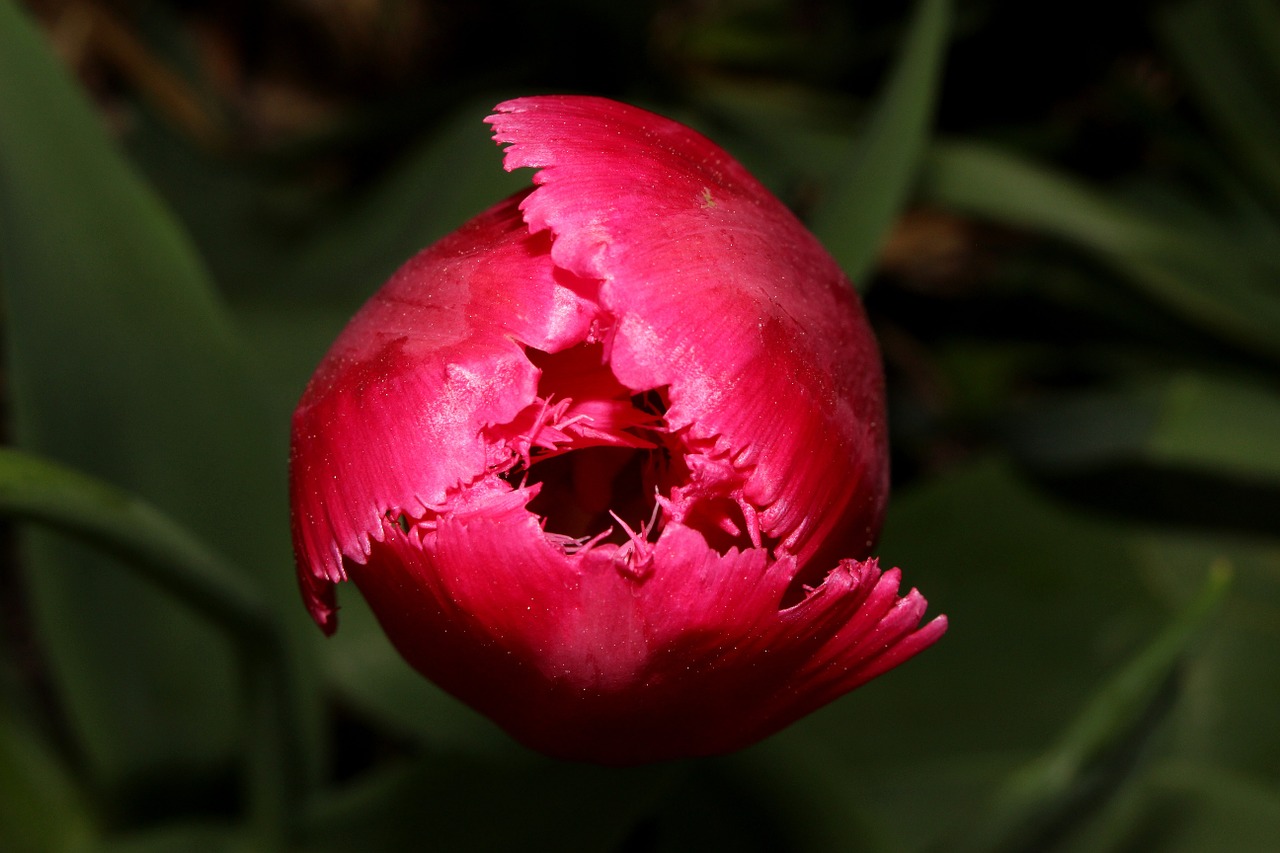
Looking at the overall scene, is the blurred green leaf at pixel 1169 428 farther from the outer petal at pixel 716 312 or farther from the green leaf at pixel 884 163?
the outer petal at pixel 716 312

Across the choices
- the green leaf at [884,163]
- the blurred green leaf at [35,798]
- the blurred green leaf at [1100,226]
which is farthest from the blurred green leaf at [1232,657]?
the blurred green leaf at [35,798]

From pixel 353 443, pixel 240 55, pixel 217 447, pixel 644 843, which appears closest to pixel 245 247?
pixel 240 55

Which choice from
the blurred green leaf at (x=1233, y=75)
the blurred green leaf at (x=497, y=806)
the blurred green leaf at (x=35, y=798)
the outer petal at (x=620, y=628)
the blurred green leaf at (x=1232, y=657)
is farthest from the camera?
the blurred green leaf at (x=1233, y=75)

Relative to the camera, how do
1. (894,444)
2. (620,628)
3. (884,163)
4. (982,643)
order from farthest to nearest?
(894,444)
(982,643)
(884,163)
(620,628)

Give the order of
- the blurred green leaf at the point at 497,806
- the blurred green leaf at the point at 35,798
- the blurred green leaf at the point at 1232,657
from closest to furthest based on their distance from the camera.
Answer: the blurred green leaf at the point at 497,806, the blurred green leaf at the point at 35,798, the blurred green leaf at the point at 1232,657

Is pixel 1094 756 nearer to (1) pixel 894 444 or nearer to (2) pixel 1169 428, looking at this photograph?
(2) pixel 1169 428

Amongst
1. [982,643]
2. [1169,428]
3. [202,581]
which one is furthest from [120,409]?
[1169,428]

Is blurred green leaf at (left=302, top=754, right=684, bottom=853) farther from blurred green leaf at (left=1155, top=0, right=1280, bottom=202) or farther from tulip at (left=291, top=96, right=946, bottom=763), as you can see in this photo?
blurred green leaf at (left=1155, top=0, right=1280, bottom=202)
